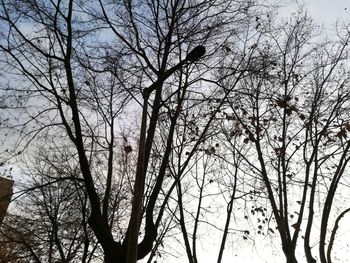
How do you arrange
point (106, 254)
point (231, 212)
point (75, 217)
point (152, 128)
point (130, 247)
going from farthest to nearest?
point (75, 217) < point (231, 212) < point (152, 128) < point (106, 254) < point (130, 247)

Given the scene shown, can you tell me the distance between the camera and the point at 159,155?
1191 centimetres

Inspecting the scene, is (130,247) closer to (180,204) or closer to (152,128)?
(152,128)

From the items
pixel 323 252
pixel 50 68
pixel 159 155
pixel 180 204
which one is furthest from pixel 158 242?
pixel 50 68

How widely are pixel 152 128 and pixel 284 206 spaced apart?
4995 millimetres

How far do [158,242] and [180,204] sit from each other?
2.26 m

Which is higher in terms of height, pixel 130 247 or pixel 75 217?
pixel 75 217

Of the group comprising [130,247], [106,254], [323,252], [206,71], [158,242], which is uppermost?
[206,71]

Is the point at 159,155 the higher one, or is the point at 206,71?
the point at 206,71

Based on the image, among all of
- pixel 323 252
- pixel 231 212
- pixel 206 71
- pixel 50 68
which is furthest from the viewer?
pixel 231 212

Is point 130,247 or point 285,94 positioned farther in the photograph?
point 285,94

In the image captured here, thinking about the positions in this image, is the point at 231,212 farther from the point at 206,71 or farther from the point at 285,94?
the point at 206,71

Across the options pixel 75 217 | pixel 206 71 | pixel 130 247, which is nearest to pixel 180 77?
pixel 206 71

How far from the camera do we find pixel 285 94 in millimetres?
11562

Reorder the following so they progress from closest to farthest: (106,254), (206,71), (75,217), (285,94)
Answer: (106,254)
(206,71)
(285,94)
(75,217)
